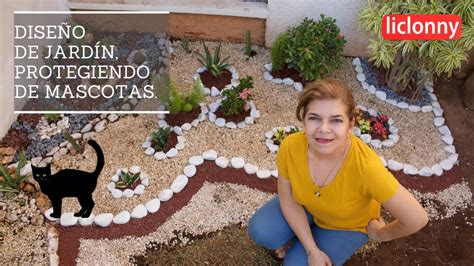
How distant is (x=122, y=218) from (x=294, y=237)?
120 cm

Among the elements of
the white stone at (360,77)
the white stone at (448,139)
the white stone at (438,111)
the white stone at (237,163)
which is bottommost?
the white stone at (237,163)

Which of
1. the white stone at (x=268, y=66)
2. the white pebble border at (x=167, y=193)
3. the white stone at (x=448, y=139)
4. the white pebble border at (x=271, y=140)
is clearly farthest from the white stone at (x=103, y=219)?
the white stone at (x=448, y=139)

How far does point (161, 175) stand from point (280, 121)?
1070mm

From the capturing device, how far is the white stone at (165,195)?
3.61 meters

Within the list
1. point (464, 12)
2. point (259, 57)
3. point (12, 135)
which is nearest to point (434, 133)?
point (464, 12)

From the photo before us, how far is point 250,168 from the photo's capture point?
380 cm

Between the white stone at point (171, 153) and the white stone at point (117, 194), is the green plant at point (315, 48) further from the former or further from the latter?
the white stone at point (117, 194)

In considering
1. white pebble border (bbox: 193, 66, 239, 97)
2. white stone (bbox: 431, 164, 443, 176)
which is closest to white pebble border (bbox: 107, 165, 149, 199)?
white pebble border (bbox: 193, 66, 239, 97)

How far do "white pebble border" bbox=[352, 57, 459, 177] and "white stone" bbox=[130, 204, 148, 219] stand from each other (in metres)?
1.82

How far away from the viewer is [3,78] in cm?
394

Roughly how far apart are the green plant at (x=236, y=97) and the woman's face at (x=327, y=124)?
5.36 ft

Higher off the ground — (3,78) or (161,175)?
(3,78)

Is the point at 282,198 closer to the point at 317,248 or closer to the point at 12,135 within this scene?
the point at 317,248

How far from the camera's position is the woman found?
7.67 ft
